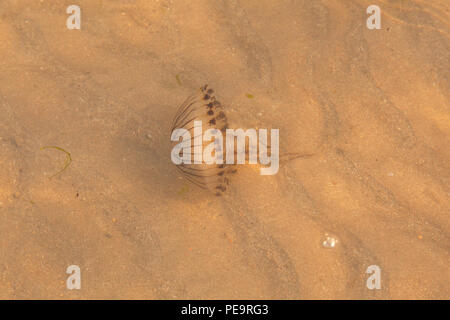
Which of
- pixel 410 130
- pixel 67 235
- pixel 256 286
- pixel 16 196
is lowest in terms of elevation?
pixel 256 286

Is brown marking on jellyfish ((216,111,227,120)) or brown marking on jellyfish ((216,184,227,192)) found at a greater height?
brown marking on jellyfish ((216,111,227,120))

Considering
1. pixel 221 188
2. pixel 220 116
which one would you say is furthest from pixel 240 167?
pixel 220 116

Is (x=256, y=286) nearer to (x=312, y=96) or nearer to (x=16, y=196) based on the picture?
(x=312, y=96)

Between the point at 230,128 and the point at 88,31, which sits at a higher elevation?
the point at 88,31

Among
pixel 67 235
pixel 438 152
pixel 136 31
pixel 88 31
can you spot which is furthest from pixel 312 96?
pixel 67 235

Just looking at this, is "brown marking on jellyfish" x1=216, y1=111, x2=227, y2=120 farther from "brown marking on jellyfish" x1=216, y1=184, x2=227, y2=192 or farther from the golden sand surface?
"brown marking on jellyfish" x1=216, y1=184, x2=227, y2=192

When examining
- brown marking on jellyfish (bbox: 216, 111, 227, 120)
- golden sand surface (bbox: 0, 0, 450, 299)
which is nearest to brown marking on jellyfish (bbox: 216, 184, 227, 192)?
golden sand surface (bbox: 0, 0, 450, 299)

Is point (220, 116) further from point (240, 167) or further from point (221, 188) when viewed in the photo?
point (221, 188)

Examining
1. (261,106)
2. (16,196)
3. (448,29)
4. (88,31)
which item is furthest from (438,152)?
(16,196)
